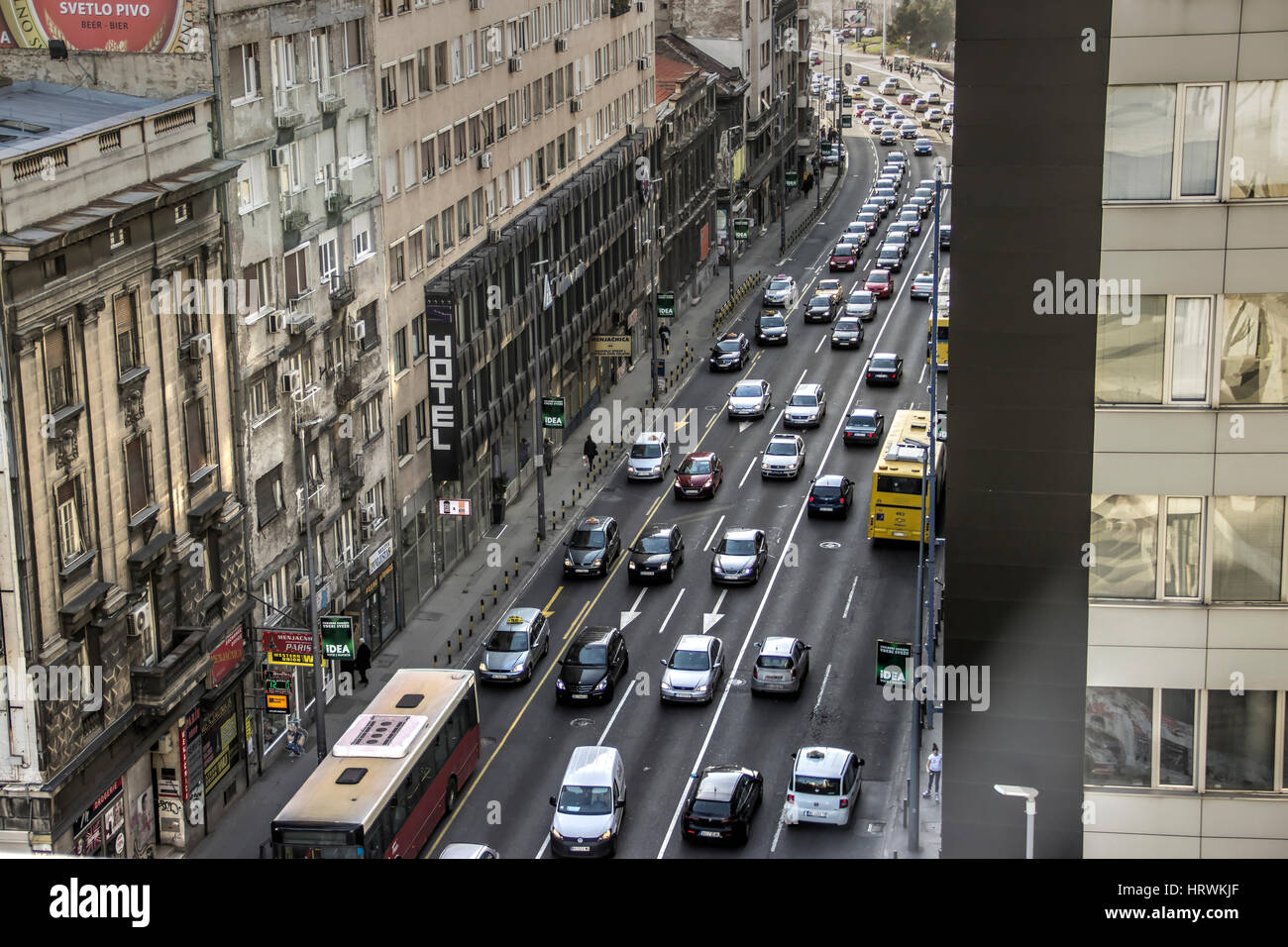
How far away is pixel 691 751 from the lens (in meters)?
47.9

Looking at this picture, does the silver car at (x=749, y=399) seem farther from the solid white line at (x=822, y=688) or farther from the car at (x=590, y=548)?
the solid white line at (x=822, y=688)

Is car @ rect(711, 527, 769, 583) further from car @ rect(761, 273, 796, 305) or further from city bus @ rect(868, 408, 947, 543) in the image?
car @ rect(761, 273, 796, 305)

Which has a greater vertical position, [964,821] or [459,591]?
[964,821]

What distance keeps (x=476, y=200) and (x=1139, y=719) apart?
4911cm

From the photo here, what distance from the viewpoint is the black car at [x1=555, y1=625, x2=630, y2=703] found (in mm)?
50750

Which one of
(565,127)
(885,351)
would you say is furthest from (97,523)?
(885,351)

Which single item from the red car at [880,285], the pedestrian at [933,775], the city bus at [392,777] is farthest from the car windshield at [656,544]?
the red car at [880,285]

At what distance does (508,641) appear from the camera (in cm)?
5328

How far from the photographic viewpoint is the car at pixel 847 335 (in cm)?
9394

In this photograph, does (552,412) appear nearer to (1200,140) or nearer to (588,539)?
(588,539)

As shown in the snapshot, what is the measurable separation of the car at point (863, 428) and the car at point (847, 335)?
620 inches

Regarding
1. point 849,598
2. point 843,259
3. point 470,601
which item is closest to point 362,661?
point 470,601

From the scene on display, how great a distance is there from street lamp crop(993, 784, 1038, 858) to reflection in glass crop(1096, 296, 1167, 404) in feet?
17.0
